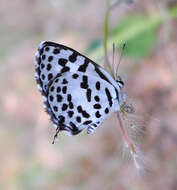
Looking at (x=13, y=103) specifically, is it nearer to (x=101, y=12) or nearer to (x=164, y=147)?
(x=101, y=12)

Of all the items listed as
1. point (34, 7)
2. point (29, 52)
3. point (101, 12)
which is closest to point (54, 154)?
point (29, 52)

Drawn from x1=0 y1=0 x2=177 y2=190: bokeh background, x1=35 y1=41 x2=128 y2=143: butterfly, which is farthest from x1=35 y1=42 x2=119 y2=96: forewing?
x1=0 y1=0 x2=177 y2=190: bokeh background

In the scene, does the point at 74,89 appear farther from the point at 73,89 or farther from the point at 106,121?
the point at 106,121

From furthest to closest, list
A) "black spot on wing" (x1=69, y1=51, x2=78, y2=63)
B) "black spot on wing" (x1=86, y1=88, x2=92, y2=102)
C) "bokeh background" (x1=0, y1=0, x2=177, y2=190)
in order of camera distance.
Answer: "bokeh background" (x1=0, y1=0, x2=177, y2=190), "black spot on wing" (x1=86, y1=88, x2=92, y2=102), "black spot on wing" (x1=69, y1=51, x2=78, y2=63)

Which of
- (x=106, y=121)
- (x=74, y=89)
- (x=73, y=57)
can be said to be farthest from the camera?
(x=106, y=121)

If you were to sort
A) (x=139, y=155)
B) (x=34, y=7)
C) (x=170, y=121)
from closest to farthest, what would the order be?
(x=139, y=155) < (x=170, y=121) < (x=34, y=7)

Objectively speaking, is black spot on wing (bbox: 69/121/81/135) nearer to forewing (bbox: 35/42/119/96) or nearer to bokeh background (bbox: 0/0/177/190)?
forewing (bbox: 35/42/119/96)

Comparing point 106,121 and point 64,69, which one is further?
point 106,121

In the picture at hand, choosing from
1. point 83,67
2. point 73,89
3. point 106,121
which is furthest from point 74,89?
point 106,121
